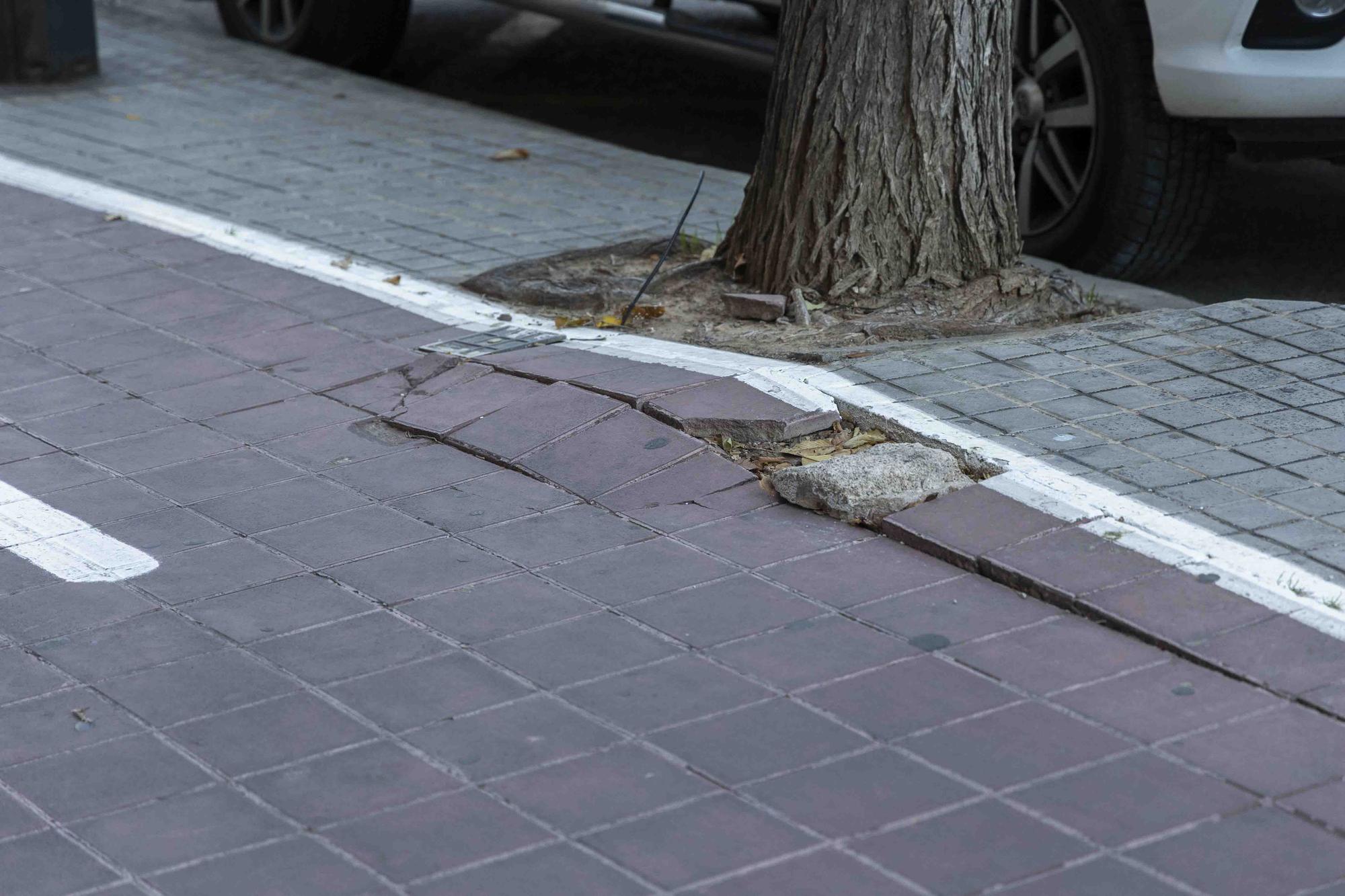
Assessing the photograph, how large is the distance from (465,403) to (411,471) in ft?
1.23

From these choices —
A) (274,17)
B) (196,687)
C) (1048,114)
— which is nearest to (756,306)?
(1048,114)

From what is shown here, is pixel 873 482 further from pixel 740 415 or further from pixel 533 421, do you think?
pixel 533 421

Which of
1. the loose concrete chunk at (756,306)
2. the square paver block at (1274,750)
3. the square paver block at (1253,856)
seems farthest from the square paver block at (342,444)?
the square paver block at (1253,856)

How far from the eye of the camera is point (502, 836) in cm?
283

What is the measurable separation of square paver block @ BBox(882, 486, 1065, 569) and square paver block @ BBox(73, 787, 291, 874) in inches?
61.5

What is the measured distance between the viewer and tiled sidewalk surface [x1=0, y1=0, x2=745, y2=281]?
240 inches

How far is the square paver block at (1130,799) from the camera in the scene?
283 cm

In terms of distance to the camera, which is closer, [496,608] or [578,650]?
[578,650]

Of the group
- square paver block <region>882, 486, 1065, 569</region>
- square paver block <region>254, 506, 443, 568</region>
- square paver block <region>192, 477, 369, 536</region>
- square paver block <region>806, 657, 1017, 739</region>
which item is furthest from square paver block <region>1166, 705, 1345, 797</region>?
square paver block <region>192, 477, 369, 536</region>

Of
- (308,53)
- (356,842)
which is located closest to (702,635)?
(356,842)

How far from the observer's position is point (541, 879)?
2.72m

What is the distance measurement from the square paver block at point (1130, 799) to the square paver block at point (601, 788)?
1.96 feet

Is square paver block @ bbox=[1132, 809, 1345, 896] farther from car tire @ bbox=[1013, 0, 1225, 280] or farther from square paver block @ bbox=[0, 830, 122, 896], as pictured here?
car tire @ bbox=[1013, 0, 1225, 280]

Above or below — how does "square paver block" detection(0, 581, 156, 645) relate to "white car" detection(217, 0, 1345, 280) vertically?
below
